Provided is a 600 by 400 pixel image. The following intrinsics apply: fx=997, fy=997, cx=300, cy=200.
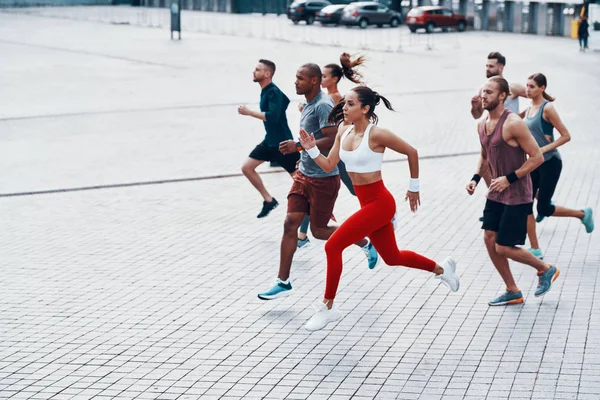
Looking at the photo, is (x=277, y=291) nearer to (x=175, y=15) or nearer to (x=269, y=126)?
(x=269, y=126)

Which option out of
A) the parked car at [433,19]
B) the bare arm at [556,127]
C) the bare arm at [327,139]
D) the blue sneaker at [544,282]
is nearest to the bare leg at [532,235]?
the bare arm at [556,127]

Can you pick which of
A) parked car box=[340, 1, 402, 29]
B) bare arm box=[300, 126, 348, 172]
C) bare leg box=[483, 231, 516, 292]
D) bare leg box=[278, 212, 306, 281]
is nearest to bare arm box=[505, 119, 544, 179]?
bare leg box=[483, 231, 516, 292]

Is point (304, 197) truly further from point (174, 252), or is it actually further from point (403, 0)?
point (403, 0)

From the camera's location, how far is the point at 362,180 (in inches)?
283

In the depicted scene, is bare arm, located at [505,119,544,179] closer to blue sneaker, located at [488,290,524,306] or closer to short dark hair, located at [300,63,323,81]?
blue sneaker, located at [488,290,524,306]

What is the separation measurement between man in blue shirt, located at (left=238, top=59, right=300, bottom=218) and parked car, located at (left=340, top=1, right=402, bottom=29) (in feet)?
131

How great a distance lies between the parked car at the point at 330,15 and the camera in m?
51.1

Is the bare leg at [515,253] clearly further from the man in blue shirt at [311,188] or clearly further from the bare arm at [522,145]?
the man in blue shirt at [311,188]

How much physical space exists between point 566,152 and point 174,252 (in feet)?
24.0

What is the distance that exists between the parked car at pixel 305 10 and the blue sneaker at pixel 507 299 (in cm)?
4601

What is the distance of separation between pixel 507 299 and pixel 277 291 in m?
1.81

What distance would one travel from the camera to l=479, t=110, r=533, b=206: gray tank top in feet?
24.7

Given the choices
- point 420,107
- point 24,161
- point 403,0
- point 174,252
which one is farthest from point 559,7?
point 174,252

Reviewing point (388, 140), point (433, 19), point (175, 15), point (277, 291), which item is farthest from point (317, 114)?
point (433, 19)
